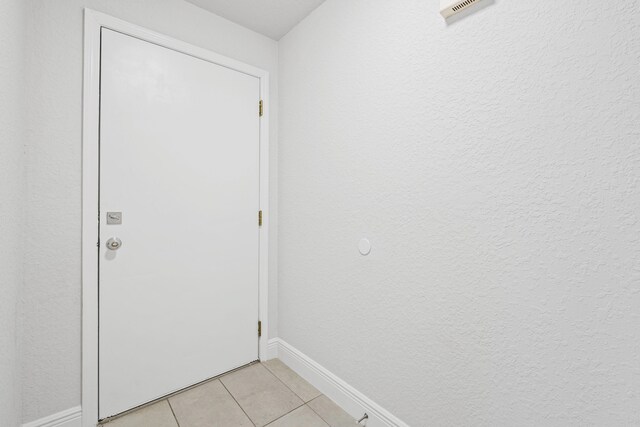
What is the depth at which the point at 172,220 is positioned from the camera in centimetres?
167

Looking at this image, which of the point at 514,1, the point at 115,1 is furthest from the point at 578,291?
the point at 115,1

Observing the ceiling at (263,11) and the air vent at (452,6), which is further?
the ceiling at (263,11)

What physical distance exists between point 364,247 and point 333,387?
0.90m

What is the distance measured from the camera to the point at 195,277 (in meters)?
1.76

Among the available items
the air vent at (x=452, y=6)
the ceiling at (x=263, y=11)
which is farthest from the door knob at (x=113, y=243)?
the air vent at (x=452, y=6)

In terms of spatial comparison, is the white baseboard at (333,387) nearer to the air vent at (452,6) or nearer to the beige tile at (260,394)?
the beige tile at (260,394)

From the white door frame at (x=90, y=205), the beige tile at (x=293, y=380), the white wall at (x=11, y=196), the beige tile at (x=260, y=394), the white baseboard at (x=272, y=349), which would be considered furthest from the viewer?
the white baseboard at (x=272, y=349)

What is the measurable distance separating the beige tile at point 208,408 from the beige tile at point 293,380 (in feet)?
1.13

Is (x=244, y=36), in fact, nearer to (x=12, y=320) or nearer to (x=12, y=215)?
(x=12, y=215)

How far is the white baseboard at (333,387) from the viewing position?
4.50 ft

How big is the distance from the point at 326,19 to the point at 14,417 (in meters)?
2.59

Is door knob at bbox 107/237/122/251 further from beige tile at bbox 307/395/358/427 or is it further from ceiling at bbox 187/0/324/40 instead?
ceiling at bbox 187/0/324/40

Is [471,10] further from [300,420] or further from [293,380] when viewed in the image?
[293,380]

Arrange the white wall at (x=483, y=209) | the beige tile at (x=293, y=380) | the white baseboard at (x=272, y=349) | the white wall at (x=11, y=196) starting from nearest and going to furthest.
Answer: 1. the white wall at (x=483, y=209)
2. the white wall at (x=11, y=196)
3. the beige tile at (x=293, y=380)
4. the white baseboard at (x=272, y=349)
